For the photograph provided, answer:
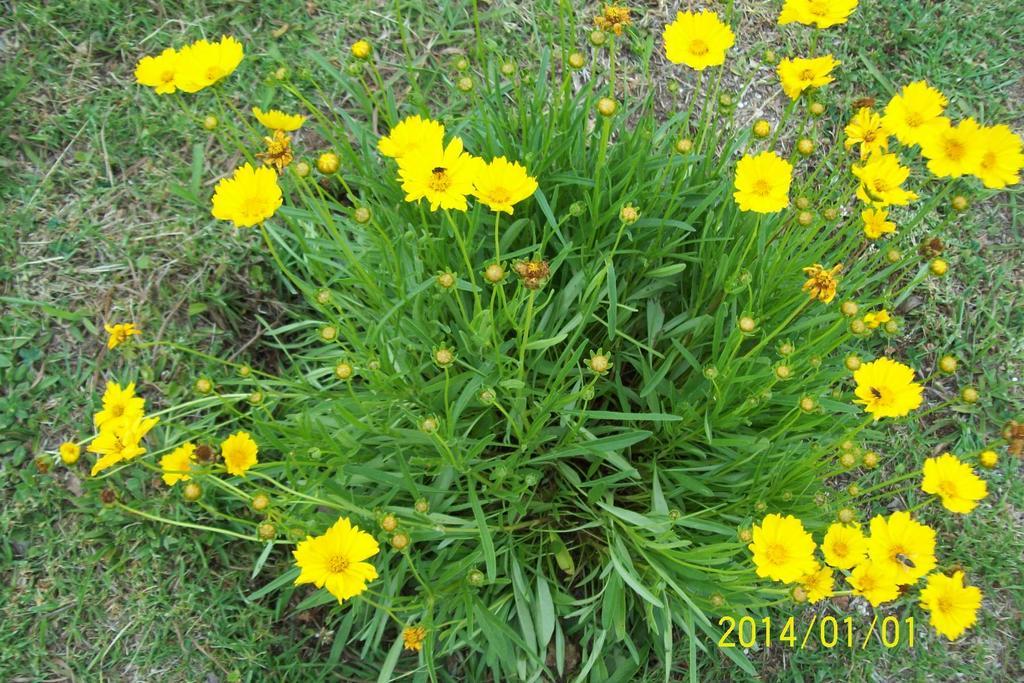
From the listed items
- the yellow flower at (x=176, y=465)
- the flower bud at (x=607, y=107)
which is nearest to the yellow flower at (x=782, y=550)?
the flower bud at (x=607, y=107)

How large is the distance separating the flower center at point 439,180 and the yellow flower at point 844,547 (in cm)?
100

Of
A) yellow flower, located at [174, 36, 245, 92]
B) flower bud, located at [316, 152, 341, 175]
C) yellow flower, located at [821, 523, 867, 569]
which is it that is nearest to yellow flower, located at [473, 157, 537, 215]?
flower bud, located at [316, 152, 341, 175]

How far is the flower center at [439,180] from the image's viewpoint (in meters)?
1.50

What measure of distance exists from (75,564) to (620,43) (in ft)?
7.96

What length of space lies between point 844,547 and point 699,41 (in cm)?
110

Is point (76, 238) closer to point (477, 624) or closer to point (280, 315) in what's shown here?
point (280, 315)

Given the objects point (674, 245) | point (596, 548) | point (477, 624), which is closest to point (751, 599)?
point (596, 548)

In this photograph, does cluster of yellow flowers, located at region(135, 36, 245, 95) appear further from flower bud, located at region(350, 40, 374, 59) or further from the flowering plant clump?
flower bud, located at region(350, 40, 374, 59)

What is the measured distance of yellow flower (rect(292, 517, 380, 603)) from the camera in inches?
55.6

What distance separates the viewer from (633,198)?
6.25 ft

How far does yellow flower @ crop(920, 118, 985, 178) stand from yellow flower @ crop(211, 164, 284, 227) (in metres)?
1.30

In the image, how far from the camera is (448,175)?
1.52 metres

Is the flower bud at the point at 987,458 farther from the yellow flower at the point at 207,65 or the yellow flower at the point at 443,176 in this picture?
the yellow flower at the point at 207,65

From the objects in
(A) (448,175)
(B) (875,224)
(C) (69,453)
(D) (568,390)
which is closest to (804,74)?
(B) (875,224)
